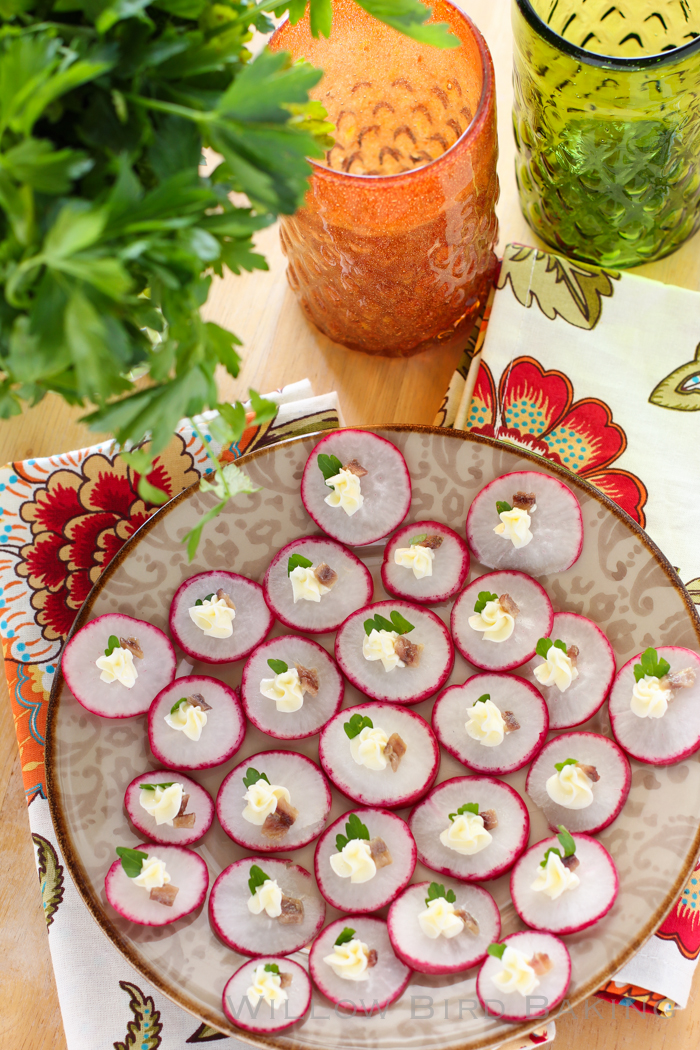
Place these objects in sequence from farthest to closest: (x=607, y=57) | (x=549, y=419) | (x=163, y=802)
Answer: (x=549, y=419) < (x=163, y=802) < (x=607, y=57)

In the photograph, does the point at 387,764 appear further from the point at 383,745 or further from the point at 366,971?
the point at 366,971

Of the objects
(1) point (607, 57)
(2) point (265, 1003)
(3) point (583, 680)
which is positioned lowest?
(2) point (265, 1003)

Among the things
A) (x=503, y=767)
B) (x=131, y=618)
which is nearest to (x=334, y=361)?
(x=131, y=618)

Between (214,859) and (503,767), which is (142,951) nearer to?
(214,859)

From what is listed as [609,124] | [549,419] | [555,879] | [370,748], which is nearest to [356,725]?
[370,748]

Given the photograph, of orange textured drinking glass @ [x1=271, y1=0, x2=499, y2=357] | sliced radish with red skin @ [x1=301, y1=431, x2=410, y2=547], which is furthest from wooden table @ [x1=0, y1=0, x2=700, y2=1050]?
sliced radish with red skin @ [x1=301, y1=431, x2=410, y2=547]

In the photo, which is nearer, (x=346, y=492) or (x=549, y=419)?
(x=346, y=492)

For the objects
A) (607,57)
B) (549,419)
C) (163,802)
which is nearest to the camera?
(607,57)
